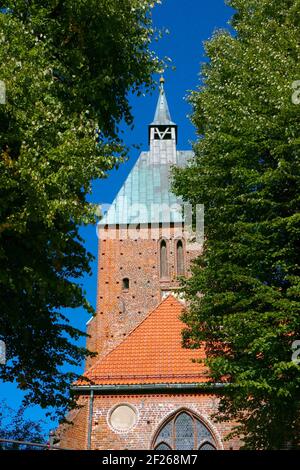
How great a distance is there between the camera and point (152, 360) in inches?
699

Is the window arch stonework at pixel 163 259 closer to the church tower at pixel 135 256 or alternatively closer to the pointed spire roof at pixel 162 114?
the church tower at pixel 135 256

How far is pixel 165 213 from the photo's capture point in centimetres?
2997

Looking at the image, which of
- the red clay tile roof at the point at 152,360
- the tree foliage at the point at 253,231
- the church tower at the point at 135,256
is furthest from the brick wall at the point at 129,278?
the tree foliage at the point at 253,231

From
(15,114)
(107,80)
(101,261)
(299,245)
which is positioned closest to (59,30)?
(107,80)

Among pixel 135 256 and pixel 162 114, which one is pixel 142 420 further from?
pixel 162 114

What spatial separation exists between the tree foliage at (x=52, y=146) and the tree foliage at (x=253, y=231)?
180 centimetres

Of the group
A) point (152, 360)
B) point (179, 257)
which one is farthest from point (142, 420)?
point (179, 257)

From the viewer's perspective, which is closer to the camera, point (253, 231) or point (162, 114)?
point (253, 231)

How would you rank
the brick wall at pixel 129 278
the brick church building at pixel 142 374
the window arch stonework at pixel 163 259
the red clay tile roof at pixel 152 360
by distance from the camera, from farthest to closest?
the window arch stonework at pixel 163 259 < the brick wall at pixel 129 278 < the red clay tile roof at pixel 152 360 < the brick church building at pixel 142 374

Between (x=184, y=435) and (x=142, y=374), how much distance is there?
2.09m

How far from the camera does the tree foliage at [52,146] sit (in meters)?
7.80
